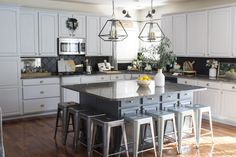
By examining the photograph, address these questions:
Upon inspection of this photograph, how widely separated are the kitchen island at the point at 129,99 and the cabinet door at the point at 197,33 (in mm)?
1943

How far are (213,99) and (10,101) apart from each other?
14.1ft

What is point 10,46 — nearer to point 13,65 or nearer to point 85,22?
point 13,65

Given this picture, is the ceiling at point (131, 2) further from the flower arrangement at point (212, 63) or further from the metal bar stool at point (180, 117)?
the metal bar stool at point (180, 117)

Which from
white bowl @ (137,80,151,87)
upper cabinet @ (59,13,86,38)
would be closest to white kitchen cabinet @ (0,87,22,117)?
upper cabinet @ (59,13,86,38)

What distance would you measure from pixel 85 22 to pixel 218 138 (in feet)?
14.2

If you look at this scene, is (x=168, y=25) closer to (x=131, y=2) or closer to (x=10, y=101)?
(x=131, y=2)

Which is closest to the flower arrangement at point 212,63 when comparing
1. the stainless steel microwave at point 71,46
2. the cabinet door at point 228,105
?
the cabinet door at point 228,105

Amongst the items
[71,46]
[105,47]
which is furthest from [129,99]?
[105,47]

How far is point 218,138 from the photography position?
5051 mm

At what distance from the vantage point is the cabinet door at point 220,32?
599 centimetres

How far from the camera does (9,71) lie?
6.10 metres

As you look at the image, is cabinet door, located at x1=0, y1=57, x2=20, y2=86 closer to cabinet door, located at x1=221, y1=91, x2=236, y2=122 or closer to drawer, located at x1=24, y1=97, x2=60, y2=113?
drawer, located at x1=24, y1=97, x2=60, y2=113

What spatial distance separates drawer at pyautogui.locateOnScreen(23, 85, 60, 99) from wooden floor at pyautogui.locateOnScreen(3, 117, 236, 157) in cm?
77

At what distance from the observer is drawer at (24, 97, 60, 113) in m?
6.45
